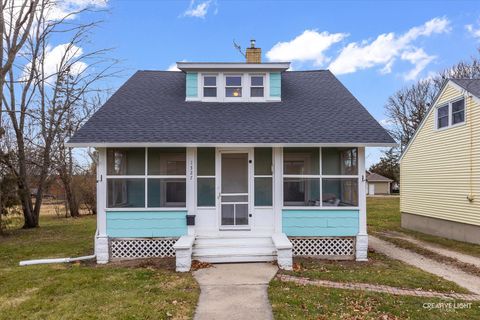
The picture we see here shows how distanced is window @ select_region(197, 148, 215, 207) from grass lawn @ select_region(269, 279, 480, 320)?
3.36 metres

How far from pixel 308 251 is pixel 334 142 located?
9.31 feet

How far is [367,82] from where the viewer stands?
19453 millimetres

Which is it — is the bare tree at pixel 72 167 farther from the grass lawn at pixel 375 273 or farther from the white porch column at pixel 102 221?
the grass lawn at pixel 375 273

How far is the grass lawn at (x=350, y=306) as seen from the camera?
4883 millimetres

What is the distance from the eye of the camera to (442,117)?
13.3 metres

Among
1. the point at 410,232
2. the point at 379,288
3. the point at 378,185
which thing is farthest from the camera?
the point at 378,185

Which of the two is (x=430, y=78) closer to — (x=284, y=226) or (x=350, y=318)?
(x=284, y=226)


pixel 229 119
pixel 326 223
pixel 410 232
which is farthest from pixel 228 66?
pixel 410 232

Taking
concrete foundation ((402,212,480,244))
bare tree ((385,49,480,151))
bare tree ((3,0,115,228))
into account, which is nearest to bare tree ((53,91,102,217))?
bare tree ((3,0,115,228))

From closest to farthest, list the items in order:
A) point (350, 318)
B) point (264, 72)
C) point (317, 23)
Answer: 1. point (350, 318)
2. point (264, 72)
3. point (317, 23)

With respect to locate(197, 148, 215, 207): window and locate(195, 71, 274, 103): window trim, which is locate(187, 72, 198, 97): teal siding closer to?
locate(195, 71, 274, 103): window trim

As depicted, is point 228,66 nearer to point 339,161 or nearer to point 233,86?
point 233,86

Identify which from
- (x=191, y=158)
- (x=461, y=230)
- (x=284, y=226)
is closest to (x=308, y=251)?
(x=284, y=226)

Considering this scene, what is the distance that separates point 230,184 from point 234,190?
191 mm
